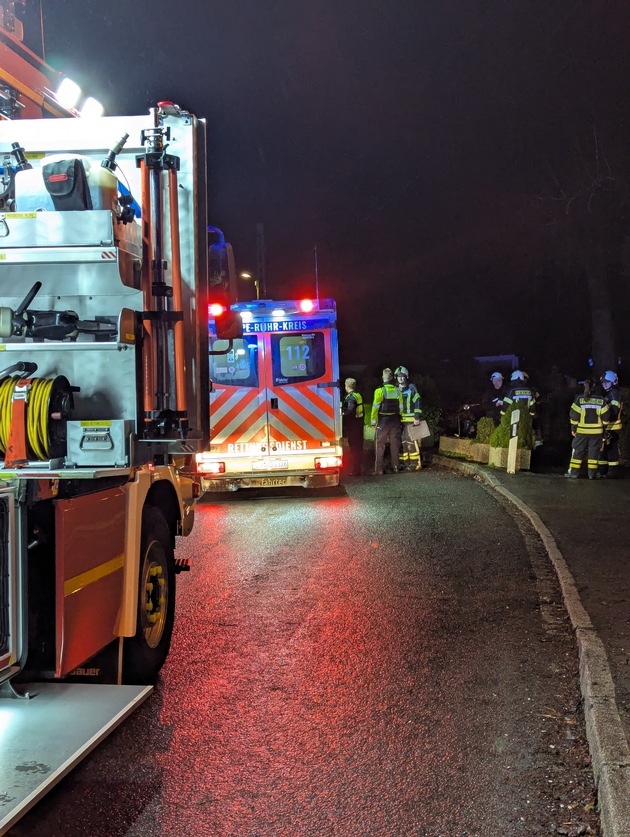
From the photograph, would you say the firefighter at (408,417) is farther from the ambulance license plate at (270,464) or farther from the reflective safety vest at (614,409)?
the ambulance license plate at (270,464)

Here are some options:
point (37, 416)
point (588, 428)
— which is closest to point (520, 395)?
point (588, 428)

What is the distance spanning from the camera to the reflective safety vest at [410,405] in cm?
1625

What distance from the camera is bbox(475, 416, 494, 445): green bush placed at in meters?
16.6

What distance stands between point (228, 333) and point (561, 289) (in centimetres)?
3639

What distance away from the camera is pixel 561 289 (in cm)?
3978

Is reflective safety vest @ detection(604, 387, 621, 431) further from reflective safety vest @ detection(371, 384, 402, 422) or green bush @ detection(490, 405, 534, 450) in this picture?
reflective safety vest @ detection(371, 384, 402, 422)

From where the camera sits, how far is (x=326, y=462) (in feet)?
39.7

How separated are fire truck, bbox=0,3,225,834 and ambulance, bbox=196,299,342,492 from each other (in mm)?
6643

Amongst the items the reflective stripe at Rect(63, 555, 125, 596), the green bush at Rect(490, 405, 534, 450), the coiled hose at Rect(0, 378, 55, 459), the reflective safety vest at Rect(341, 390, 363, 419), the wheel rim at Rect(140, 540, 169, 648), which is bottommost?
the wheel rim at Rect(140, 540, 169, 648)

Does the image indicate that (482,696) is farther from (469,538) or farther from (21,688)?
(469,538)

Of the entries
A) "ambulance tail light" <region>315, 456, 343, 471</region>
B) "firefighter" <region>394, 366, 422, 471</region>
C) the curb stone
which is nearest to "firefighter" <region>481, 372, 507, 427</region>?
"firefighter" <region>394, 366, 422, 471</region>

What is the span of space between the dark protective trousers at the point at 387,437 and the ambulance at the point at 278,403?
12.2 ft

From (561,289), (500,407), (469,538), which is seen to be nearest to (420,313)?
(561,289)

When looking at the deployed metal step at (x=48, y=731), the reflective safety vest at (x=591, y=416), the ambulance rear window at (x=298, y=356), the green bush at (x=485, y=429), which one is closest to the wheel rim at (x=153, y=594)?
the deployed metal step at (x=48, y=731)
